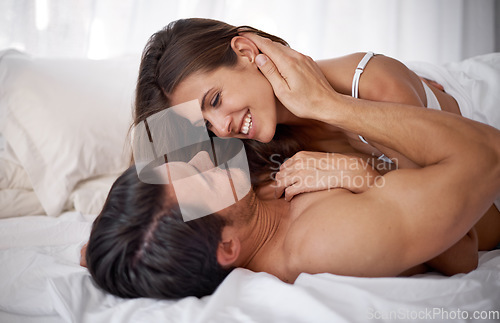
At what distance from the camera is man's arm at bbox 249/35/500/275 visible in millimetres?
954

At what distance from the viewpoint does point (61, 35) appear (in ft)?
7.83

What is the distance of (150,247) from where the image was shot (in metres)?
1.01

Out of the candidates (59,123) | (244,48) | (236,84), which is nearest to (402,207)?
(236,84)

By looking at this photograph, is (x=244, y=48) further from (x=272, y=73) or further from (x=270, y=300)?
(x=270, y=300)

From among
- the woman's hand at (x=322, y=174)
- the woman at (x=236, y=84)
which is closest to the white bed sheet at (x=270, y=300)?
the woman's hand at (x=322, y=174)

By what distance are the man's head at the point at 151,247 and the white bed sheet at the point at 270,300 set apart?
4 centimetres

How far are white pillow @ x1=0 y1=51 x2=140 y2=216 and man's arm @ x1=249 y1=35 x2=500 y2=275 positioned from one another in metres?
1.09

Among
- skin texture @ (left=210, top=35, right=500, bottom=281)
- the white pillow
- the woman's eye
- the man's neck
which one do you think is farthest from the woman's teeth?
the white pillow

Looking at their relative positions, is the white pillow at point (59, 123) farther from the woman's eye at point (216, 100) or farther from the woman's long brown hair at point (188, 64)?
the woman's eye at point (216, 100)

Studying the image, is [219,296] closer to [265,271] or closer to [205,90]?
[265,271]

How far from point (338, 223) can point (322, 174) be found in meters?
0.24

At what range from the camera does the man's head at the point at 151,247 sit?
1.01 metres

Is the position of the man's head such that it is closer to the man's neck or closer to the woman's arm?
the man's neck

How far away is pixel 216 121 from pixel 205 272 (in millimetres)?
490
